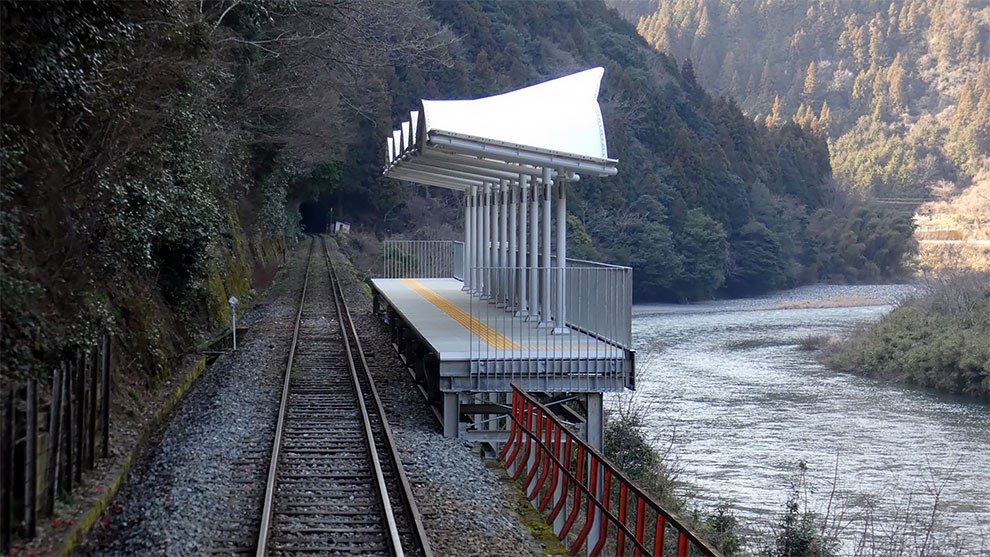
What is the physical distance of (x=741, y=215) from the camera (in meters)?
76.5

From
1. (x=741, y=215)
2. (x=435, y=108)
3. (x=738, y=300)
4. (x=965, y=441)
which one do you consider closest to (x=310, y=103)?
(x=435, y=108)

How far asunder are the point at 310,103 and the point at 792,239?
192 ft

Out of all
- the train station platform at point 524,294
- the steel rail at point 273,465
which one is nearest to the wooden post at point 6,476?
the steel rail at point 273,465

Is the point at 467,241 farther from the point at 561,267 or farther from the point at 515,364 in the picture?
the point at 515,364

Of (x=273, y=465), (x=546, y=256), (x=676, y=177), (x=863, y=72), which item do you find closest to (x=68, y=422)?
Result: (x=273, y=465)

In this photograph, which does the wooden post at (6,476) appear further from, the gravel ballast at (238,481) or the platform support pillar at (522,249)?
the platform support pillar at (522,249)

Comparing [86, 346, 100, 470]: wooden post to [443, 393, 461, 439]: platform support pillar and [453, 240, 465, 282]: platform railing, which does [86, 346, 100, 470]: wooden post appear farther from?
[453, 240, 465, 282]: platform railing

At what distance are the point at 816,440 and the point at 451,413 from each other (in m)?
12.8

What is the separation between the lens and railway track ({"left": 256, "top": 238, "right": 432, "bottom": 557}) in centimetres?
721

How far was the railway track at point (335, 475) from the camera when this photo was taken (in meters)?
7.21

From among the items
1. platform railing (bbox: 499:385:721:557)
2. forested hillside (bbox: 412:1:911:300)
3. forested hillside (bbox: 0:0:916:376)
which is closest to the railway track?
platform railing (bbox: 499:385:721:557)

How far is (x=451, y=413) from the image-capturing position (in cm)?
1132

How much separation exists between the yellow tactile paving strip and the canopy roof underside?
2.15 metres

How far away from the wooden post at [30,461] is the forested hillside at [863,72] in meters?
95.9
